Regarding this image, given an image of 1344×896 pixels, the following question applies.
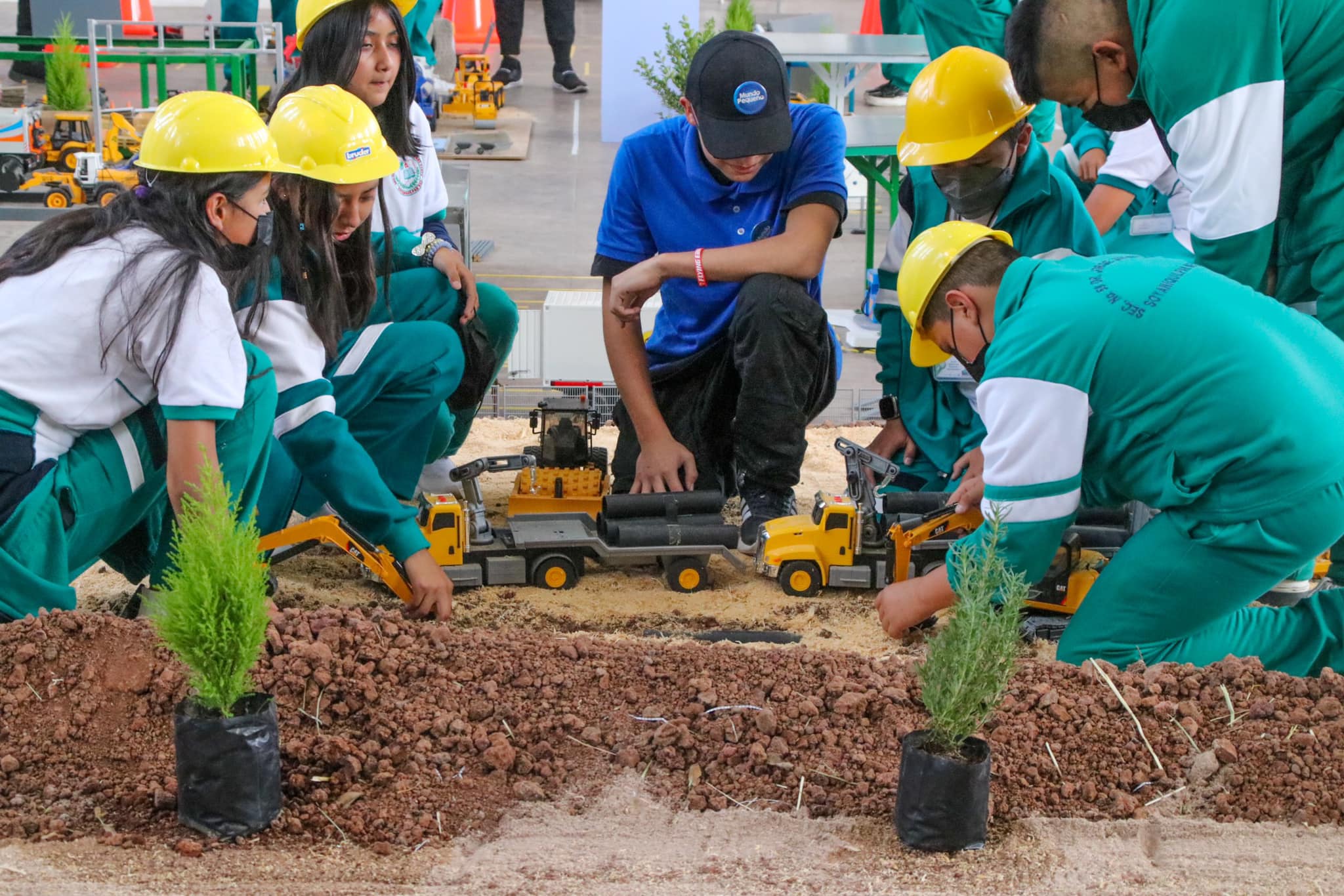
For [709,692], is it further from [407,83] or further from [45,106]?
[45,106]

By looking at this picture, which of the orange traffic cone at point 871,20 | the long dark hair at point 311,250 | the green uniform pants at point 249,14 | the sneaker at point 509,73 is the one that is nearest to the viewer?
the long dark hair at point 311,250

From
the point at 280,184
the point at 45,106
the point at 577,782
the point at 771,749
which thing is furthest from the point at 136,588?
the point at 45,106

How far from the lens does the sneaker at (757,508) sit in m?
4.16

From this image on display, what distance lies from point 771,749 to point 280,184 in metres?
1.97

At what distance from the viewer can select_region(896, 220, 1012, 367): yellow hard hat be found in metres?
3.05

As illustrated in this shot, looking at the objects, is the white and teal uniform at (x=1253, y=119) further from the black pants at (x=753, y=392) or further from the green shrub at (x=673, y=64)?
the green shrub at (x=673, y=64)

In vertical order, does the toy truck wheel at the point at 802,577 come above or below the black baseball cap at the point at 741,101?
below

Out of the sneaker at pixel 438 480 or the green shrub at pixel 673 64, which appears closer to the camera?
the sneaker at pixel 438 480

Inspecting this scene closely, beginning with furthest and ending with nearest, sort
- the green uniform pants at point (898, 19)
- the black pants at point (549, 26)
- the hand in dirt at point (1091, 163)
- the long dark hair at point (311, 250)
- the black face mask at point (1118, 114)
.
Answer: the black pants at point (549, 26), the green uniform pants at point (898, 19), the hand in dirt at point (1091, 163), the long dark hair at point (311, 250), the black face mask at point (1118, 114)

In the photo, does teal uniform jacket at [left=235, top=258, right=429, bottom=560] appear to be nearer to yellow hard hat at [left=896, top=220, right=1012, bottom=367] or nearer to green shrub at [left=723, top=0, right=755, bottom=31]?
yellow hard hat at [left=896, top=220, right=1012, bottom=367]

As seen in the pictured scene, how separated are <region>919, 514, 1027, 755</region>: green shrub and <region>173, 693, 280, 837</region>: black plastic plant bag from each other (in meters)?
1.07

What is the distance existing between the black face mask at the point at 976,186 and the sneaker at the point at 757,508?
3.34 feet

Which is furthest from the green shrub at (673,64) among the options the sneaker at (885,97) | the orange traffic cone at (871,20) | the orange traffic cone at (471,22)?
the orange traffic cone at (471,22)

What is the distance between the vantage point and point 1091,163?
579 cm
